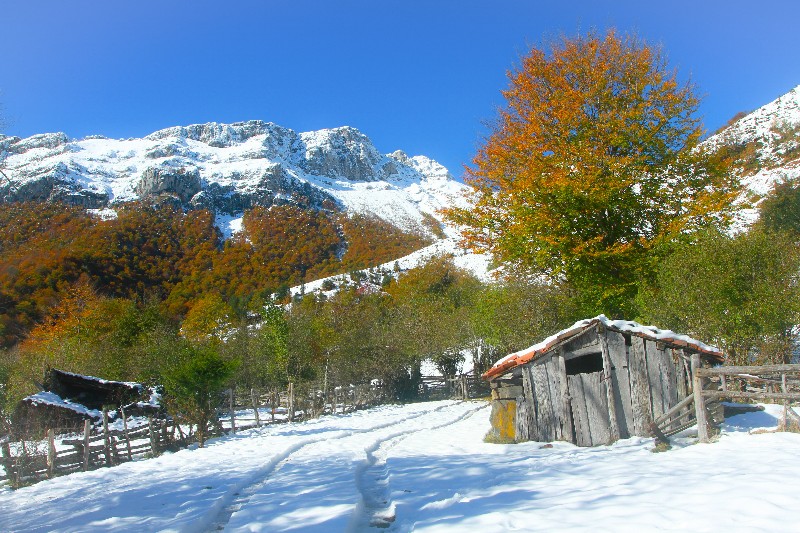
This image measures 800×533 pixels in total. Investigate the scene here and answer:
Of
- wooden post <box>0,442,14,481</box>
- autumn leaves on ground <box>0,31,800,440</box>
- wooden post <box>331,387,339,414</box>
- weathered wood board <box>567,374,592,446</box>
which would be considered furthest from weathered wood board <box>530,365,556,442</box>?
wooden post <box>331,387,339,414</box>

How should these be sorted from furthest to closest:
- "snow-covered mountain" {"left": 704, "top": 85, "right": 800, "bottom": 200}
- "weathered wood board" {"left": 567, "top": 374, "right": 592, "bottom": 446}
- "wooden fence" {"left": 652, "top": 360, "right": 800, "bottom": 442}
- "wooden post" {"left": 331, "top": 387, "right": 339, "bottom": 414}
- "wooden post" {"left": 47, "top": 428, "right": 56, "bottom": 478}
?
"snow-covered mountain" {"left": 704, "top": 85, "right": 800, "bottom": 200}, "wooden post" {"left": 331, "top": 387, "right": 339, "bottom": 414}, "wooden post" {"left": 47, "top": 428, "right": 56, "bottom": 478}, "weathered wood board" {"left": 567, "top": 374, "right": 592, "bottom": 446}, "wooden fence" {"left": 652, "top": 360, "right": 800, "bottom": 442}

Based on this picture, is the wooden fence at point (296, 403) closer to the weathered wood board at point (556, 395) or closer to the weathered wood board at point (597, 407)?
the weathered wood board at point (556, 395)

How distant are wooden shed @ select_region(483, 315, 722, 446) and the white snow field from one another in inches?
31.7

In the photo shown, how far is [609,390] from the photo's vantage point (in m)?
11.2

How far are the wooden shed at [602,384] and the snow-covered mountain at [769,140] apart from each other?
4704cm

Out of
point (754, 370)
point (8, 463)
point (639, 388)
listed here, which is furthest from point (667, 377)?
point (8, 463)

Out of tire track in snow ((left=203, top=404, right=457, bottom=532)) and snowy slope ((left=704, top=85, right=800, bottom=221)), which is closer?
tire track in snow ((left=203, top=404, right=457, bottom=532))

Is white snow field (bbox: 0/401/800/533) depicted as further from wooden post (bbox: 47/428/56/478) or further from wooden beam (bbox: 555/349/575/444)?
wooden post (bbox: 47/428/56/478)

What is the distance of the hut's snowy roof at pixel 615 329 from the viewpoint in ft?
36.4

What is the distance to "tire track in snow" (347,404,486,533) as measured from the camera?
602 centimetres

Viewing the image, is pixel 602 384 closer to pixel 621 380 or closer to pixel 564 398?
pixel 621 380

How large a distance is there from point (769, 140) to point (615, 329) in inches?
2968


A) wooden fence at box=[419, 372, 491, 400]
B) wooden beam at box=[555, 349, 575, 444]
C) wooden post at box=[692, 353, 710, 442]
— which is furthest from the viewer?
wooden fence at box=[419, 372, 491, 400]

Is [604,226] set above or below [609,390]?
above
